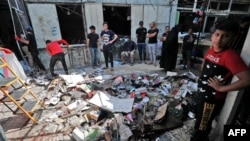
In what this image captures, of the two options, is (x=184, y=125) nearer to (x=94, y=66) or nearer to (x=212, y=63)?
(x=212, y=63)

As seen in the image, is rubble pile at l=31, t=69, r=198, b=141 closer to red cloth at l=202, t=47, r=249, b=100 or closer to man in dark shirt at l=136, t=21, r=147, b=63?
red cloth at l=202, t=47, r=249, b=100

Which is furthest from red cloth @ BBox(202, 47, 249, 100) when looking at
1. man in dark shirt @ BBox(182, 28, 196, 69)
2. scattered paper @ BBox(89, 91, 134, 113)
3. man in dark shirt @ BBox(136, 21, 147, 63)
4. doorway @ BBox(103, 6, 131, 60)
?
doorway @ BBox(103, 6, 131, 60)

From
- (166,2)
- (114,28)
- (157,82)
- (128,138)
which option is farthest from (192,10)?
(128,138)

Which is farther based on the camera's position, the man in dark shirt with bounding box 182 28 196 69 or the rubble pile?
the man in dark shirt with bounding box 182 28 196 69

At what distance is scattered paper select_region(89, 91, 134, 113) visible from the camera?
9.87 feet

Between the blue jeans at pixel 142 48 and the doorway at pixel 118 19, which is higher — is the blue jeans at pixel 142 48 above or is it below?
below

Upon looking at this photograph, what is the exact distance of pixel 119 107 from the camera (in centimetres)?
306

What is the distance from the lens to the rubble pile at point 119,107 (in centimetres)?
238

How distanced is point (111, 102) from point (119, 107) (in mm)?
292

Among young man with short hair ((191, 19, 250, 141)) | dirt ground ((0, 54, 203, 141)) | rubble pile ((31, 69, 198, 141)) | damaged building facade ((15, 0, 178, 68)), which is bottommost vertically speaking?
dirt ground ((0, 54, 203, 141))

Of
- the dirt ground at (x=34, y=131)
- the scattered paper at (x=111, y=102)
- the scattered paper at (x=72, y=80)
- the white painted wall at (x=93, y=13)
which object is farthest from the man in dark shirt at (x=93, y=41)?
the dirt ground at (x=34, y=131)

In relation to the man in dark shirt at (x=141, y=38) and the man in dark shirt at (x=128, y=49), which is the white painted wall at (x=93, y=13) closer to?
the man in dark shirt at (x=128, y=49)

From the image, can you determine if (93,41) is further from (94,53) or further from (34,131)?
(34,131)

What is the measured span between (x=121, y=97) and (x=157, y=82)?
1197 millimetres
